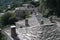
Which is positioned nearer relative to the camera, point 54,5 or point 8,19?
point 54,5

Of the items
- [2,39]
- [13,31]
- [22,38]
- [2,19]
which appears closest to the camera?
[22,38]

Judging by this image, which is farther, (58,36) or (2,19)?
(2,19)

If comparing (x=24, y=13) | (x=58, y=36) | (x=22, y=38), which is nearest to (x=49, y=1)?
(x=22, y=38)

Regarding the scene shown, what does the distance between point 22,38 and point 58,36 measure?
2.47 meters

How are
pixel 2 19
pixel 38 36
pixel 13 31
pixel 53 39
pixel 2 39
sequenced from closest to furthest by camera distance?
pixel 53 39 < pixel 38 36 < pixel 13 31 < pixel 2 39 < pixel 2 19

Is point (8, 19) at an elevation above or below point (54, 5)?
below

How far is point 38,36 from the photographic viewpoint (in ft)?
28.2

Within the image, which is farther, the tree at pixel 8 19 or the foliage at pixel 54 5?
the tree at pixel 8 19

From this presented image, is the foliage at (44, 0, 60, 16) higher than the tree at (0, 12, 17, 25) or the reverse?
higher

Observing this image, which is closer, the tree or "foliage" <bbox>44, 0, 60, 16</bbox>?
"foliage" <bbox>44, 0, 60, 16</bbox>

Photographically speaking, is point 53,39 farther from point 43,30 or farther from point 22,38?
point 22,38

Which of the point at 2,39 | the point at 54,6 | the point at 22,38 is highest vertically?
the point at 54,6

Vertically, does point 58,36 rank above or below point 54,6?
below

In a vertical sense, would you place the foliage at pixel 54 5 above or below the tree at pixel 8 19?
above
